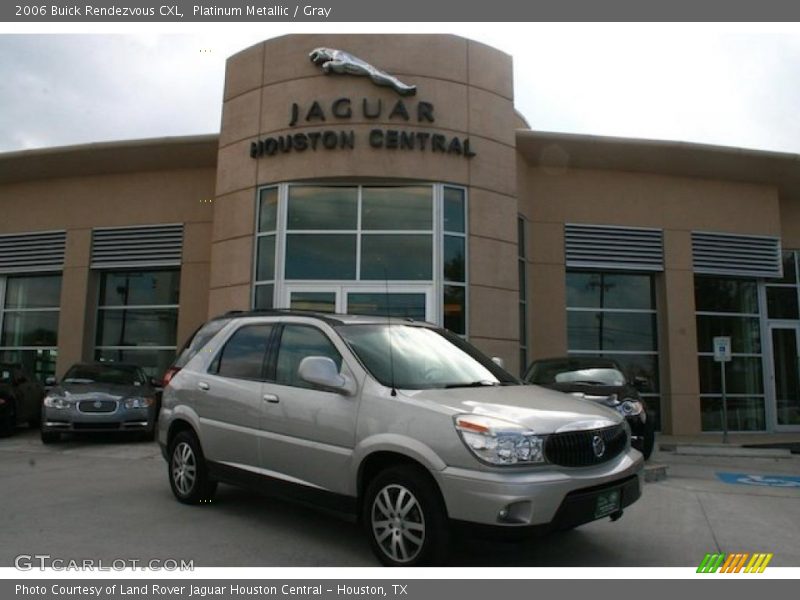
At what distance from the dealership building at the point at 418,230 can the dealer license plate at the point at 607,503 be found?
25.6 feet

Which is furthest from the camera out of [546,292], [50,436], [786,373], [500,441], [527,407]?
[786,373]

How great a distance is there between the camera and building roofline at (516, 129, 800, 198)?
1392 centimetres

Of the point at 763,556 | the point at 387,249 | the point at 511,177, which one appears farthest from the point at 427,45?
the point at 763,556

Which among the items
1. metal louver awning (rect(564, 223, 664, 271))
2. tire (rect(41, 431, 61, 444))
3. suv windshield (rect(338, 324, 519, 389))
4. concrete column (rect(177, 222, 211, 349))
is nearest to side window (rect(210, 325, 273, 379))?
suv windshield (rect(338, 324, 519, 389))

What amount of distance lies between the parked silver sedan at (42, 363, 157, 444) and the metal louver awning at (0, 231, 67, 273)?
19.9 ft

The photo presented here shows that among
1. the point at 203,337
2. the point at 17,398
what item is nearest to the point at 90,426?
the point at 17,398

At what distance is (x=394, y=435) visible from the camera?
4262 mm

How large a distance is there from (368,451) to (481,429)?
850 mm

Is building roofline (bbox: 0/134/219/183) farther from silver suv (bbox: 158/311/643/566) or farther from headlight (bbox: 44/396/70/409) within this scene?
silver suv (bbox: 158/311/643/566)

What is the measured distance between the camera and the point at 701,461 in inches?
420

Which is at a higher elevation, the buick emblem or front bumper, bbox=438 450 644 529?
the buick emblem

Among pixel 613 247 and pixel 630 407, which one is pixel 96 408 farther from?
pixel 613 247

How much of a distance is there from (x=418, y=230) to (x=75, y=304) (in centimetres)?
896
